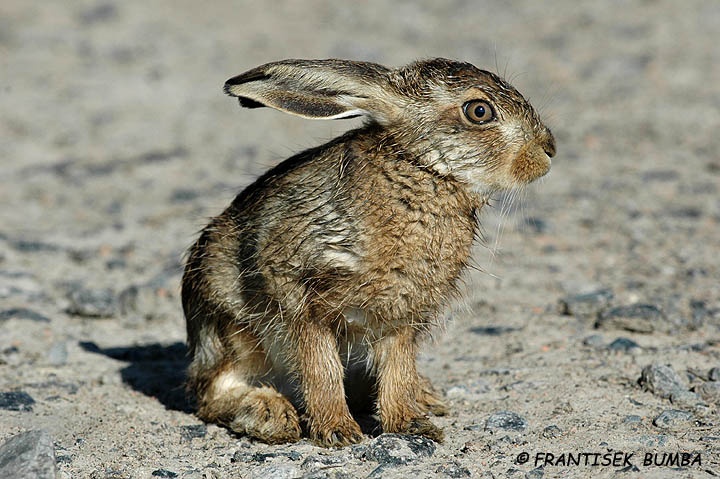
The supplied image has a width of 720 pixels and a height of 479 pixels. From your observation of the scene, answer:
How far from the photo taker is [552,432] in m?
5.60

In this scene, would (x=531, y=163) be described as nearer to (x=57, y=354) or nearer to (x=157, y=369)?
(x=157, y=369)

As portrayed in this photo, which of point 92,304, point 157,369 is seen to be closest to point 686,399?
point 157,369

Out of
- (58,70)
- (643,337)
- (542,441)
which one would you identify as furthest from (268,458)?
(58,70)

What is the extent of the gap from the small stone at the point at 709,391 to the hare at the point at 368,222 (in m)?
1.61

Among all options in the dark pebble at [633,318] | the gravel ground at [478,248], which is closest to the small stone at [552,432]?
the gravel ground at [478,248]

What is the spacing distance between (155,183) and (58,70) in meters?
3.90

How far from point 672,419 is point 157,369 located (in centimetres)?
349

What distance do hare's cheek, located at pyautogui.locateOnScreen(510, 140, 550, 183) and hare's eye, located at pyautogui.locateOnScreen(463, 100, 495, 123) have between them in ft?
0.86

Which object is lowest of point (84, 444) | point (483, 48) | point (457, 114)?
point (84, 444)

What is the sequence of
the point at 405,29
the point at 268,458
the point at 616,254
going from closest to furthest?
the point at 268,458
the point at 616,254
the point at 405,29

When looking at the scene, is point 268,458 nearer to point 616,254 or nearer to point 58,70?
point 616,254

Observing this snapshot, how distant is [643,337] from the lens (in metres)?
7.16

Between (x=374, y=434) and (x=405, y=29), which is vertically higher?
(x=405, y=29)

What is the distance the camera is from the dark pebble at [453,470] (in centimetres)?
514
